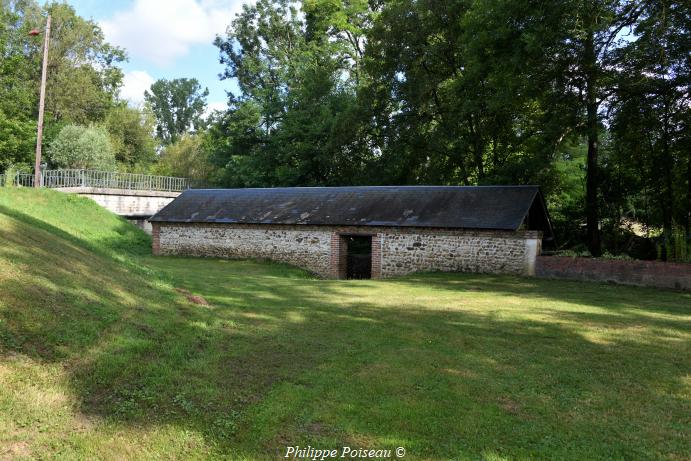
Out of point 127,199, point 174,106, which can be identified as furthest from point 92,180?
point 174,106

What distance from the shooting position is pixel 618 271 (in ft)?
47.2

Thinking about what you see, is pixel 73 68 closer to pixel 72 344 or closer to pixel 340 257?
pixel 340 257

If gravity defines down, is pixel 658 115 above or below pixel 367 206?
above

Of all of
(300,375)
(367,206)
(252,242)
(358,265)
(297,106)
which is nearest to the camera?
(300,375)

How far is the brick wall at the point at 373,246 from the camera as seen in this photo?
54.0 ft

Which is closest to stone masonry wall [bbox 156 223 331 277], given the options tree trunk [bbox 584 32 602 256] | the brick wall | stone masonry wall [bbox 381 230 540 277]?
the brick wall

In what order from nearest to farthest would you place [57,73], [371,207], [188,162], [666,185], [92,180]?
[371,207] → [666,185] → [92,180] → [57,73] → [188,162]

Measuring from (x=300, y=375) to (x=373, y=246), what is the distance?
13.3 m

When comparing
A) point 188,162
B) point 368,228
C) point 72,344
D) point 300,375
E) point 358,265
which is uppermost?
point 188,162

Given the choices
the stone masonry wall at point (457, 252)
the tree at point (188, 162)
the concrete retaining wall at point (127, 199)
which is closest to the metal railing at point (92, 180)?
the concrete retaining wall at point (127, 199)

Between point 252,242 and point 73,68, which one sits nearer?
point 252,242

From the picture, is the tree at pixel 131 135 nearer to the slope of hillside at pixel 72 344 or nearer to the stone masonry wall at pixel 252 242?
the stone masonry wall at pixel 252 242

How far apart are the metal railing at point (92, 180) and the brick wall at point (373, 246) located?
28.9 feet

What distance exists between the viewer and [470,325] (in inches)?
316
